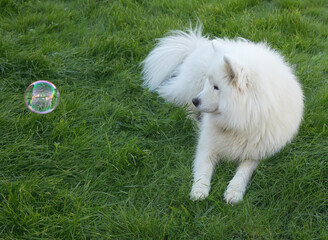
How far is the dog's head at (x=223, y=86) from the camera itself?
2391 millimetres

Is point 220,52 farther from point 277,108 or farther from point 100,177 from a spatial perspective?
point 100,177

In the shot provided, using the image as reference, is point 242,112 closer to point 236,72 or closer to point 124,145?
point 236,72

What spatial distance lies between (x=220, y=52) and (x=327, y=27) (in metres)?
2.60

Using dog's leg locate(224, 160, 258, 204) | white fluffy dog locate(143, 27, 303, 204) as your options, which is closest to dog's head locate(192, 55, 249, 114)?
white fluffy dog locate(143, 27, 303, 204)

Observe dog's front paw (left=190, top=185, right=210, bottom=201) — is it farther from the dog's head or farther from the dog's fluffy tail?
the dog's fluffy tail

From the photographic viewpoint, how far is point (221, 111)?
2627 mm

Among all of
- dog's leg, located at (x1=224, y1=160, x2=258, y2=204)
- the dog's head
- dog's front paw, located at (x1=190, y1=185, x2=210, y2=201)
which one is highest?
the dog's head

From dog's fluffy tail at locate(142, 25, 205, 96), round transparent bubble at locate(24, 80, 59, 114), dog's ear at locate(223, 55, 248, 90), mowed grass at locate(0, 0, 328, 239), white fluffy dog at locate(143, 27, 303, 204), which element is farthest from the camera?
dog's fluffy tail at locate(142, 25, 205, 96)

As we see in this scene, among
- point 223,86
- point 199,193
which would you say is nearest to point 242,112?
point 223,86

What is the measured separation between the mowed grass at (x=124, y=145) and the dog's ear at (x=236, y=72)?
0.68m

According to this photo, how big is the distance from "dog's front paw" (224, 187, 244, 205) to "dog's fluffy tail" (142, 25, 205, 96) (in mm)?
1621

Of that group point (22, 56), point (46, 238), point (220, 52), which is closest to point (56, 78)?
point (22, 56)

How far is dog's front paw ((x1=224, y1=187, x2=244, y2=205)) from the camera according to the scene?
8.01ft

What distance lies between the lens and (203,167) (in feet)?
8.87
